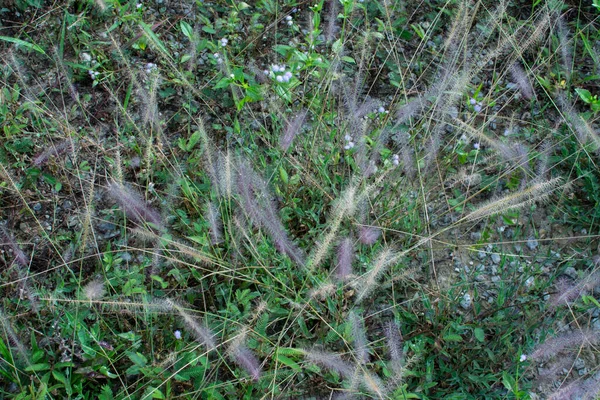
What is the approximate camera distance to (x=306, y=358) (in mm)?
2145

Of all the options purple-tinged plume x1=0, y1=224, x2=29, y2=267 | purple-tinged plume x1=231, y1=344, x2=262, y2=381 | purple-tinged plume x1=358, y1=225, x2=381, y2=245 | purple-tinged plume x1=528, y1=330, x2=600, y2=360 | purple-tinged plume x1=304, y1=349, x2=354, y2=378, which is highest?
purple-tinged plume x1=528, y1=330, x2=600, y2=360

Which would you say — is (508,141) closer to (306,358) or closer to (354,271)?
(354,271)

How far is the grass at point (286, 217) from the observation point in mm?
2115

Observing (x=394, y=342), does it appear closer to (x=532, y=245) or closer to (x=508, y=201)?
(x=508, y=201)

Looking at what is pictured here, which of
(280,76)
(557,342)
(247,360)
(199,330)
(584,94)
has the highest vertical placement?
A: (584,94)

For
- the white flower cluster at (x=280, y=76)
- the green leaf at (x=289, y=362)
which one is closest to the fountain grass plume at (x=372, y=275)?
the green leaf at (x=289, y=362)

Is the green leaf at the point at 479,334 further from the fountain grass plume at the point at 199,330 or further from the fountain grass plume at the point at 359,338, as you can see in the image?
the fountain grass plume at the point at 199,330

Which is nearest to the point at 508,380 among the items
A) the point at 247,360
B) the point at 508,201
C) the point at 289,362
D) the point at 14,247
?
the point at 508,201

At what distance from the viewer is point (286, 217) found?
8.04ft

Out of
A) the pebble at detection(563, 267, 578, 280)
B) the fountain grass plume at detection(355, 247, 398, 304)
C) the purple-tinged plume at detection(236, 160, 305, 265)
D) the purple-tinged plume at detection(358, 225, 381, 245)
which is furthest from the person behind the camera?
the pebble at detection(563, 267, 578, 280)

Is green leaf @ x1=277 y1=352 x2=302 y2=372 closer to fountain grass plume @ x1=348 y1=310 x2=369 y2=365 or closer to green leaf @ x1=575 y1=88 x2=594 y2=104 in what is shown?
fountain grass plume @ x1=348 y1=310 x2=369 y2=365

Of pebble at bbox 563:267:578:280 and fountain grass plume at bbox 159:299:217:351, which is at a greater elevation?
pebble at bbox 563:267:578:280

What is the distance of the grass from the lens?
2.12 meters

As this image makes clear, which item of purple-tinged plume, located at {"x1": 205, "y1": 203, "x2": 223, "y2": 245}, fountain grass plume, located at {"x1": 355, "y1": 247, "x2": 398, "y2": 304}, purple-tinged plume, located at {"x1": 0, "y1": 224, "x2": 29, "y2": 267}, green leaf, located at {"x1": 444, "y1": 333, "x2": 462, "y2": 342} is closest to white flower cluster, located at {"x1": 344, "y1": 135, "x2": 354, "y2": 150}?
fountain grass plume, located at {"x1": 355, "y1": 247, "x2": 398, "y2": 304}
